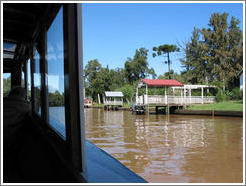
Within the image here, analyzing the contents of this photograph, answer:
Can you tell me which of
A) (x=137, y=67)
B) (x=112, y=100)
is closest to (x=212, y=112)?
(x=112, y=100)

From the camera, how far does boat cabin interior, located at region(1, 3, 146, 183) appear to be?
73.0 inches

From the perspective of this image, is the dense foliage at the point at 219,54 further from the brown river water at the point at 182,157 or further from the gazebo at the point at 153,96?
the brown river water at the point at 182,157

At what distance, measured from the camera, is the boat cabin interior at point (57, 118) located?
1.85 meters

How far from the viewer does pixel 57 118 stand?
2646 mm

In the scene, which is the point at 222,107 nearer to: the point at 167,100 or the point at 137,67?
the point at 167,100

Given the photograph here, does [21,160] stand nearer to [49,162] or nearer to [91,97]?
[49,162]

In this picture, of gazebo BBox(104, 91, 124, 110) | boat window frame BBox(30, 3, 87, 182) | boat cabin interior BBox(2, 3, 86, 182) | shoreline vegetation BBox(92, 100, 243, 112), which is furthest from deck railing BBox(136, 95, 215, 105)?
boat window frame BBox(30, 3, 87, 182)

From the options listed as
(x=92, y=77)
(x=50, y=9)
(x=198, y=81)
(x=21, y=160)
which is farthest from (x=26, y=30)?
(x=92, y=77)

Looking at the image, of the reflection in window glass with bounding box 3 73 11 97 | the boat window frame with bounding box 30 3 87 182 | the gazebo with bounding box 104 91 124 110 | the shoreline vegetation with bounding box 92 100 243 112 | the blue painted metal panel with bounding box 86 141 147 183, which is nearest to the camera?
the boat window frame with bounding box 30 3 87 182

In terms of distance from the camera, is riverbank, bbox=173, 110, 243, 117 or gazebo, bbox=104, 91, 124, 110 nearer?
riverbank, bbox=173, 110, 243, 117

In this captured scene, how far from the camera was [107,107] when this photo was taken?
29.1m

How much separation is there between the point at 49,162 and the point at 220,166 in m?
3.69

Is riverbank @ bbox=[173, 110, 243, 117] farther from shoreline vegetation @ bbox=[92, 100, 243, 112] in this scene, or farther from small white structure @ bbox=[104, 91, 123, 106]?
small white structure @ bbox=[104, 91, 123, 106]

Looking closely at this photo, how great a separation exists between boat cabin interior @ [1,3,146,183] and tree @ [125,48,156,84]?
3441cm
